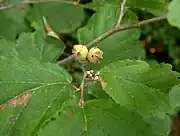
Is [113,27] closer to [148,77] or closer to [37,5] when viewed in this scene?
[148,77]

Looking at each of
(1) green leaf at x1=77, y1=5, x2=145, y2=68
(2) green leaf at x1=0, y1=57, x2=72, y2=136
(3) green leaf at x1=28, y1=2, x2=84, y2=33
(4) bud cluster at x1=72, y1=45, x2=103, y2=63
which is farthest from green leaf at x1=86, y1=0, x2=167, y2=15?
(3) green leaf at x1=28, y1=2, x2=84, y2=33

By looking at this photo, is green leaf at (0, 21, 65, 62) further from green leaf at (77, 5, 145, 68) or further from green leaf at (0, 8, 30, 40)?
green leaf at (0, 8, 30, 40)

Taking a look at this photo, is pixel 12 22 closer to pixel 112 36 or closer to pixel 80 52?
pixel 112 36

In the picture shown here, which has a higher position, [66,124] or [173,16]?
[173,16]

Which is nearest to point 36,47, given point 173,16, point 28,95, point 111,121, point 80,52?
point 80,52

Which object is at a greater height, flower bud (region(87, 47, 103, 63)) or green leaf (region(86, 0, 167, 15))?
green leaf (region(86, 0, 167, 15))

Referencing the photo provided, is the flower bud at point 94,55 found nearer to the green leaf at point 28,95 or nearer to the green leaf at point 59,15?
the green leaf at point 28,95
